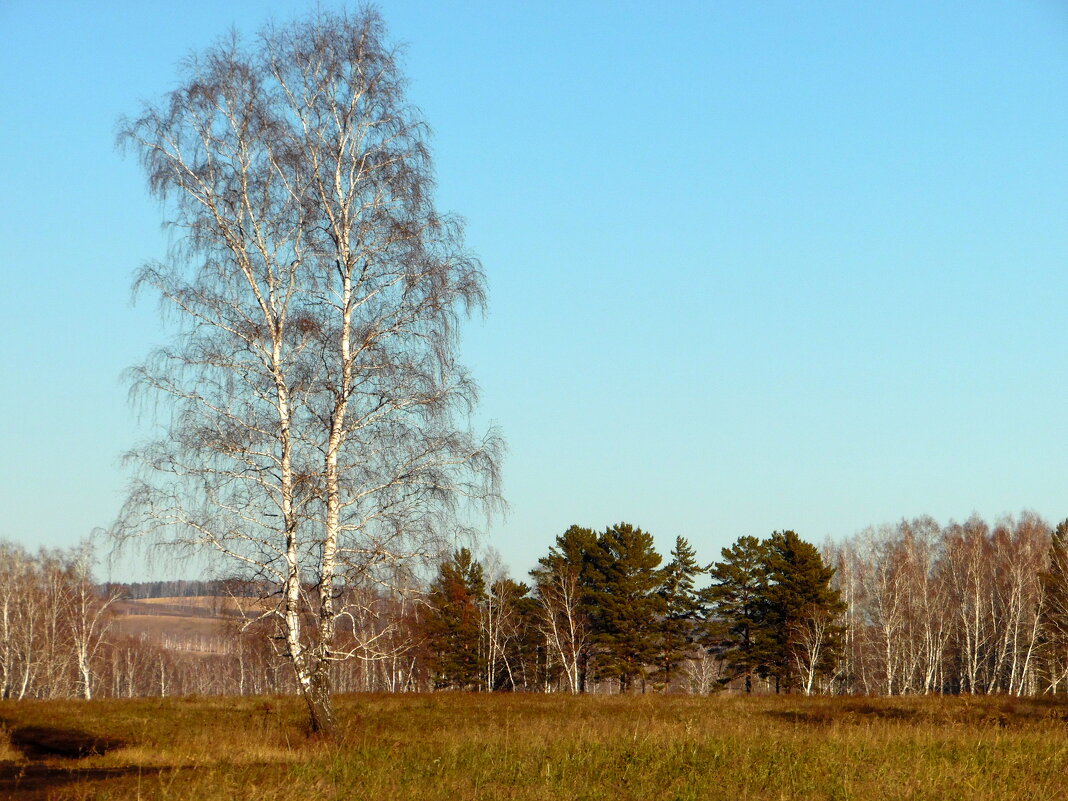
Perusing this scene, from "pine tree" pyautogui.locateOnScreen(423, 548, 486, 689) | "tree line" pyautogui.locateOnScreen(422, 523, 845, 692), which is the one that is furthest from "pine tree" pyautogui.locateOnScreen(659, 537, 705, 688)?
"pine tree" pyautogui.locateOnScreen(423, 548, 486, 689)

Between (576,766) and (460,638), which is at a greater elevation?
(576,766)

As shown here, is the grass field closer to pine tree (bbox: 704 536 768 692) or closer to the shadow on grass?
the shadow on grass

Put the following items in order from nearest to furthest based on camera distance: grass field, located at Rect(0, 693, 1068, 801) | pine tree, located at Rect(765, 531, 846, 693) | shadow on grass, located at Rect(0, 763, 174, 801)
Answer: shadow on grass, located at Rect(0, 763, 174, 801)
grass field, located at Rect(0, 693, 1068, 801)
pine tree, located at Rect(765, 531, 846, 693)

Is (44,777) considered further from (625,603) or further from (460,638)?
(460,638)

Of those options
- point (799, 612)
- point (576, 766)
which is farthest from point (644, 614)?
point (576, 766)

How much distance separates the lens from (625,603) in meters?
59.7

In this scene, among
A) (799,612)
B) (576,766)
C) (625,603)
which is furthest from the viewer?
(625,603)

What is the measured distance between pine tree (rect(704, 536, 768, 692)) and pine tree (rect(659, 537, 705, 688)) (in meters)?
1.28

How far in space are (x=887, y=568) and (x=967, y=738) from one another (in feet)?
202

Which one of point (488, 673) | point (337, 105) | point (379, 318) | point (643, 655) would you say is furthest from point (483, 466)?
point (488, 673)

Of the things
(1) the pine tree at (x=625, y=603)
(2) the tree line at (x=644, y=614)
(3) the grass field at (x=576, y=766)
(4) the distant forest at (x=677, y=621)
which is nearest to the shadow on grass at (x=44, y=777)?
(3) the grass field at (x=576, y=766)

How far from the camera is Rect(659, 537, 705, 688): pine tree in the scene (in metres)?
61.1

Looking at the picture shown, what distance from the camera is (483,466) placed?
59.5 ft

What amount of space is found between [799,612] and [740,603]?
508 centimetres
